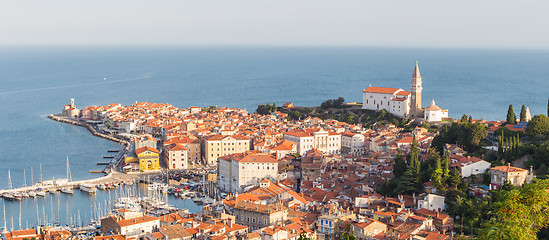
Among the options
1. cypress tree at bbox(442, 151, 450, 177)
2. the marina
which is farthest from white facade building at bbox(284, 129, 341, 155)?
cypress tree at bbox(442, 151, 450, 177)

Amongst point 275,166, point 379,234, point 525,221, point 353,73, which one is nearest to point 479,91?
point 353,73

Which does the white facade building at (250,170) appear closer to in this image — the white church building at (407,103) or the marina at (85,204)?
the marina at (85,204)

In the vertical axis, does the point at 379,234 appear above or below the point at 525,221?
below

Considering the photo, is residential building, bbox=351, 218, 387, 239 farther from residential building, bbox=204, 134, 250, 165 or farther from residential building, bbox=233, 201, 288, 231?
residential building, bbox=204, 134, 250, 165

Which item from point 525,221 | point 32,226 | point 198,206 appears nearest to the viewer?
point 525,221

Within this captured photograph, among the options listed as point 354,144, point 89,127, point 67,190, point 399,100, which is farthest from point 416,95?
point 89,127

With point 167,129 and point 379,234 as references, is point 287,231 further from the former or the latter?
point 167,129
